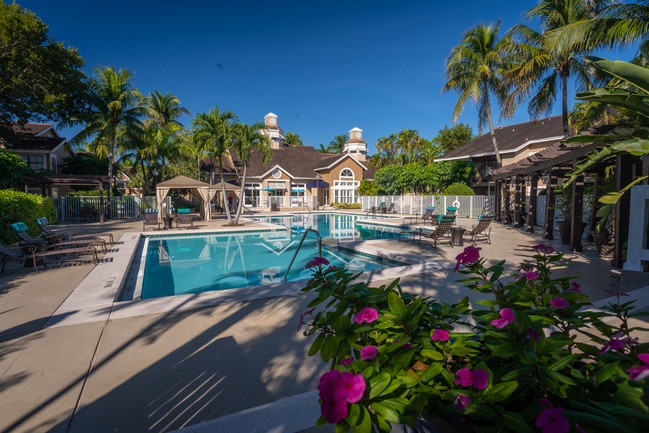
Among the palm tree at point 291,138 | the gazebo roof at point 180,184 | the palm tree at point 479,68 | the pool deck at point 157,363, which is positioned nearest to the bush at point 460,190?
the palm tree at point 479,68

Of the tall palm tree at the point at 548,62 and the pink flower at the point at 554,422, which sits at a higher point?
the tall palm tree at the point at 548,62

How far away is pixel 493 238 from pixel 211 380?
12.5 metres

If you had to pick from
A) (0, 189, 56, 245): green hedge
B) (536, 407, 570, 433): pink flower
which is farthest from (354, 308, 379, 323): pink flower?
(0, 189, 56, 245): green hedge

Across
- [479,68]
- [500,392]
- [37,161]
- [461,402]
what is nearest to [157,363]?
[461,402]

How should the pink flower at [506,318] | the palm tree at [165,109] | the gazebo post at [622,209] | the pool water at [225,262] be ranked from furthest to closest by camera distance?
the palm tree at [165,109] → the pool water at [225,262] → the gazebo post at [622,209] → the pink flower at [506,318]

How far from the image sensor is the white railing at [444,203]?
23516 millimetres

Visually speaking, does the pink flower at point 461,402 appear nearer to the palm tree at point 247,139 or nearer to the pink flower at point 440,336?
the pink flower at point 440,336

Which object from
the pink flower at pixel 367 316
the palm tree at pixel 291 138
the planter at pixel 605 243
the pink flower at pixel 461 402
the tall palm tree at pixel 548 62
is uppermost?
the palm tree at pixel 291 138

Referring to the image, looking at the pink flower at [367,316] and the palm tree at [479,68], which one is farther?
the palm tree at [479,68]

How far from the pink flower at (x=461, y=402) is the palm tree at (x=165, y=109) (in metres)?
34.3

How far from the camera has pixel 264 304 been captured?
5.26 meters

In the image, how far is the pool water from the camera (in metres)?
8.55

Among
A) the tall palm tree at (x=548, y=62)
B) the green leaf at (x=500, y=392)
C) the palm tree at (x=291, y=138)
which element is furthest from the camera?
the palm tree at (x=291, y=138)

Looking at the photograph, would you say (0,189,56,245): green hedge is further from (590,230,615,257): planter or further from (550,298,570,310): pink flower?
(590,230,615,257): planter
